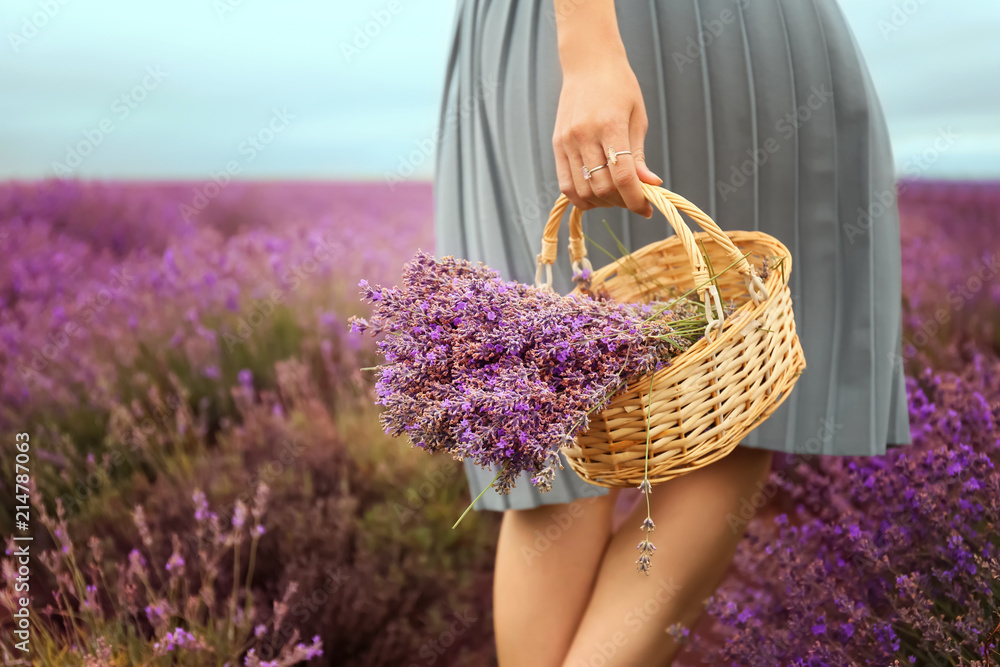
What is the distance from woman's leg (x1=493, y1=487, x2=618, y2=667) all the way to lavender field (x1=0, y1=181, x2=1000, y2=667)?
291 millimetres

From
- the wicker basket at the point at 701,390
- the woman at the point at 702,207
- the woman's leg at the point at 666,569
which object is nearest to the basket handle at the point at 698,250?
the wicker basket at the point at 701,390

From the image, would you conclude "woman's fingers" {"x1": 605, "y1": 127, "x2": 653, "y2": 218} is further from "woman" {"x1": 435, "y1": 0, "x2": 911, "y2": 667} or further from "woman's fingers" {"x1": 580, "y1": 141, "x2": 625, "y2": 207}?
"woman" {"x1": 435, "y1": 0, "x2": 911, "y2": 667}

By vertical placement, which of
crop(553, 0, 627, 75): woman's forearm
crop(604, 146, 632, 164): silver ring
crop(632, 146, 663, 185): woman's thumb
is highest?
crop(553, 0, 627, 75): woman's forearm

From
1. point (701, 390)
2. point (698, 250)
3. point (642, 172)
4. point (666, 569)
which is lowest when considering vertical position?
point (666, 569)

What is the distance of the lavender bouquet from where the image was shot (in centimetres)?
85

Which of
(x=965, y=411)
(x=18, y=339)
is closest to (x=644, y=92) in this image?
(x=965, y=411)

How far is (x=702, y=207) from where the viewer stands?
1413 mm

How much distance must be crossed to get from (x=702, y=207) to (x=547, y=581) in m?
0.78

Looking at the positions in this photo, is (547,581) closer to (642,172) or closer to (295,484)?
(642,172)

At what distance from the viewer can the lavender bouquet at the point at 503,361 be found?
85 centimetres

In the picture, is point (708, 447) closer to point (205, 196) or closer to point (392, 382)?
point (392, 382)

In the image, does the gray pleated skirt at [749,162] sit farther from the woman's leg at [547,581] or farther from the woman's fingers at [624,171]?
the woman's fingers at [624,171]

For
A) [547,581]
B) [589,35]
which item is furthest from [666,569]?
[589,35]

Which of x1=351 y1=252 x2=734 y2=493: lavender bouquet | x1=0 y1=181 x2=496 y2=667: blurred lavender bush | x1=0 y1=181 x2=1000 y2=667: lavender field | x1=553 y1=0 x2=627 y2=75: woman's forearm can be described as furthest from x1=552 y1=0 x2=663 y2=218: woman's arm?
x1=0 y1=181 x2=496 y2=667: blurred lavender bush
